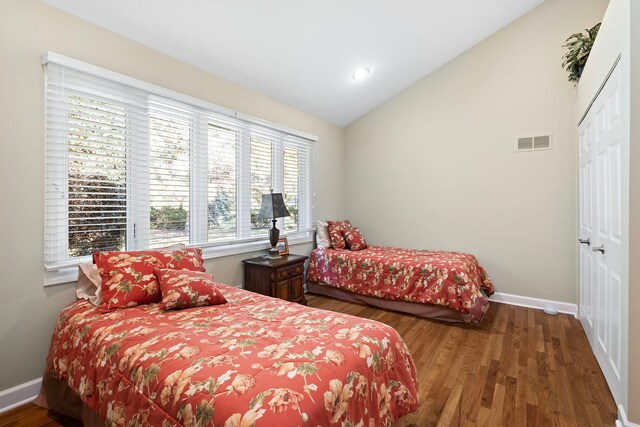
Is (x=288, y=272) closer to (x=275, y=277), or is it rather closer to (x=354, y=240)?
(x=275, y=277)

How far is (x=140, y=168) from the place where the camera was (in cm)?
240

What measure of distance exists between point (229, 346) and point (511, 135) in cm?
386

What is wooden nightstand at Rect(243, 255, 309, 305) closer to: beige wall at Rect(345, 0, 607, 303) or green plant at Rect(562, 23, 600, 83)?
beige wall at Rect(345, 0, 607, 303)

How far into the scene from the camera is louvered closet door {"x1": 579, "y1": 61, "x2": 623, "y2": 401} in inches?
69.2

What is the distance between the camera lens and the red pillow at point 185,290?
1.82m

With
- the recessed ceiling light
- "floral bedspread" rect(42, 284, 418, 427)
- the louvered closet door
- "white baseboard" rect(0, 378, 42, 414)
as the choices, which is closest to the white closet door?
the louvered closet door

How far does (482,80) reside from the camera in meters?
3.83

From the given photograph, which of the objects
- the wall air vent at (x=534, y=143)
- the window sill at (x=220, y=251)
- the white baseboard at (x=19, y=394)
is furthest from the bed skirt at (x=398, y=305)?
the white baseboard at (x=19, y=394)

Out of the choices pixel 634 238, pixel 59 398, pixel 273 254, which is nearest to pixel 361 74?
pixel 273 254

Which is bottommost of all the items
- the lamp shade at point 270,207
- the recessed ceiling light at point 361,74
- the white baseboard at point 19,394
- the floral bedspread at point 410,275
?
the white baseboard at point 19,394

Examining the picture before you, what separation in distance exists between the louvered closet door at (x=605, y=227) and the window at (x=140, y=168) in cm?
292

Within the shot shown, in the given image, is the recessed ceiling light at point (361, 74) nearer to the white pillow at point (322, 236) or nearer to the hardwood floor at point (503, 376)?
the white pillow at point (322, 236)

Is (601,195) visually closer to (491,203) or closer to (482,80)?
(491,203)

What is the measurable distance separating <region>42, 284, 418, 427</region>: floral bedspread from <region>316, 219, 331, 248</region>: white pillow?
235cm
